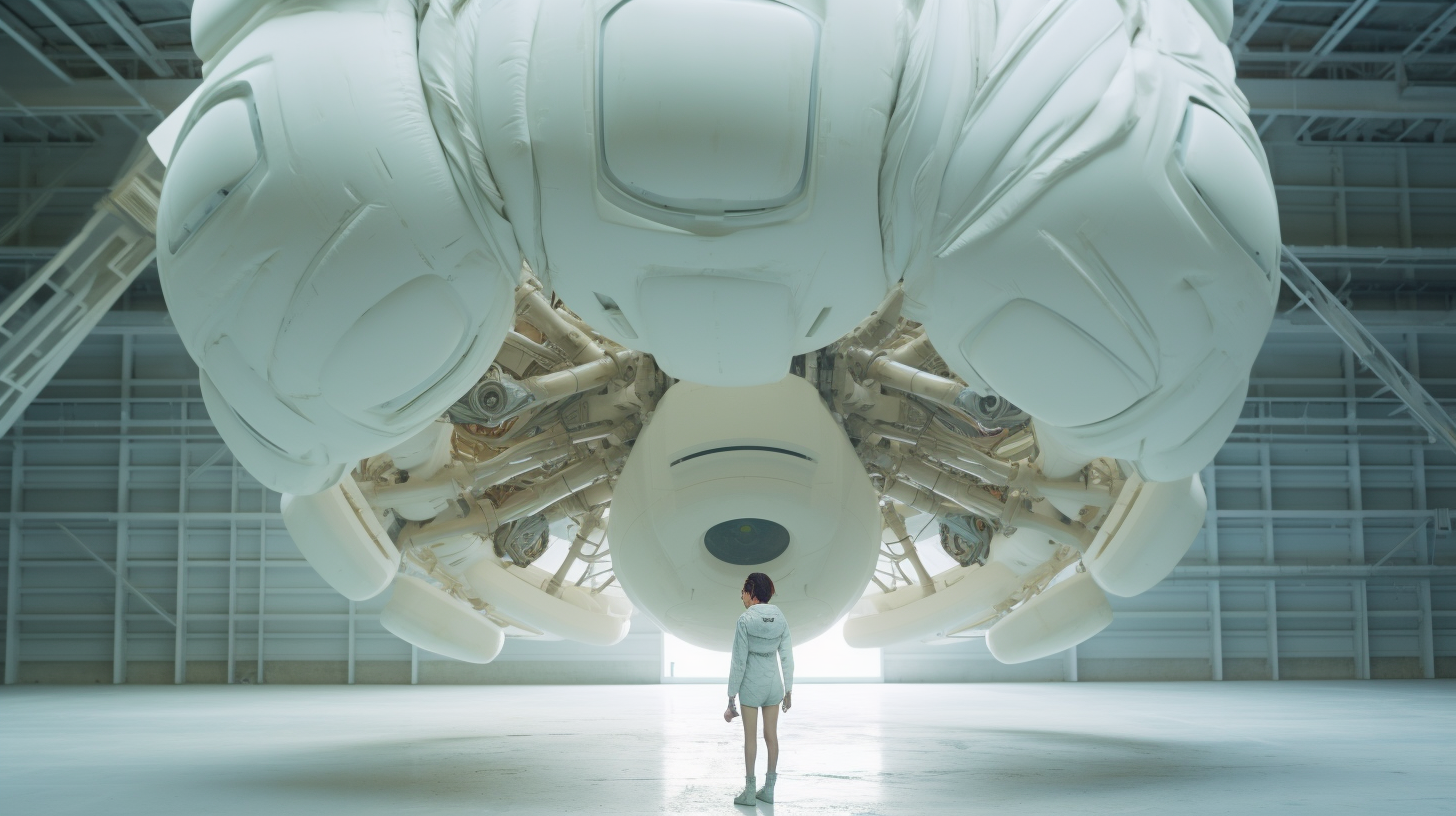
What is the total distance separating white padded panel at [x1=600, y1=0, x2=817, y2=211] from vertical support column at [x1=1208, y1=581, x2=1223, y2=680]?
74.9 ft

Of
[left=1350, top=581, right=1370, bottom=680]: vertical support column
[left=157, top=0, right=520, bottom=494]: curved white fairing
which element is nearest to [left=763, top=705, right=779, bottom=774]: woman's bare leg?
[left=157, top=0, right=520, bottom=494]: curved white fairing

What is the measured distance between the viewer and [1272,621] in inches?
964

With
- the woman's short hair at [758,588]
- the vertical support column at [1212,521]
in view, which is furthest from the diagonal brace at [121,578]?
the vertical support column at [1212,521]

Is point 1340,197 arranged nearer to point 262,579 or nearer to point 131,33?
point 131,33

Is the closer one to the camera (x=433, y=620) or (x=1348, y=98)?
(x=433, y=620)

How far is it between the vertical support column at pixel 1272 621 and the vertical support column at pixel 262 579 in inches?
869

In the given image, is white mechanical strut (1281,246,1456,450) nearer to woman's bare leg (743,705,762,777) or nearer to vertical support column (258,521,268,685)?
woman's bare leg (743,705,762,777)

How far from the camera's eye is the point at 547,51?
4.96 meters

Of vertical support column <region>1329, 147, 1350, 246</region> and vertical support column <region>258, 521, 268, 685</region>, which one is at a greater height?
vertical support column <region>1329, 147, 1350, 246</region>

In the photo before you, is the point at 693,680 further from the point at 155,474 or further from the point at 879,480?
the point at 879,480

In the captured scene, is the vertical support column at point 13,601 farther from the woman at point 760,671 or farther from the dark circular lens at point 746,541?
the woman at point 760,671

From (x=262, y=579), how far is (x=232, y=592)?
715 millimetres

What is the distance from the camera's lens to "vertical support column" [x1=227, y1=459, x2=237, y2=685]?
24.6 metres

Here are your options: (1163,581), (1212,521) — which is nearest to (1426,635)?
(1212,521)
